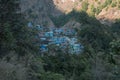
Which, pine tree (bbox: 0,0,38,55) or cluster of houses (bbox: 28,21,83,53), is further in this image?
cluster of houses (bbox: 28,21,83,53)

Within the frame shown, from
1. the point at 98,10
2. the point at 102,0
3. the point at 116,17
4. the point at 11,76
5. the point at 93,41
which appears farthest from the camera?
the point at 102,0

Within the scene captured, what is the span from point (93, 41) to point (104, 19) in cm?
2790

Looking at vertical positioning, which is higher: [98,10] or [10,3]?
[98,10]

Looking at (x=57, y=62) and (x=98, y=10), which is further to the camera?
(x=98, y=10)

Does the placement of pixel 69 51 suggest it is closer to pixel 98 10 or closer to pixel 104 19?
pixel 104 19

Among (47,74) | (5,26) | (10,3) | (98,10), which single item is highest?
(98,10)

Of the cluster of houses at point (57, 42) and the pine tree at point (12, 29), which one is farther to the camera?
the cluster of houses at point (57, 42)

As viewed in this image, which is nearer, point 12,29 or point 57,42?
point 12,29

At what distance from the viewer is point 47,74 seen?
14.3m

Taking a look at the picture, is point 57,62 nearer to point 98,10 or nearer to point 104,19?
point 104,19

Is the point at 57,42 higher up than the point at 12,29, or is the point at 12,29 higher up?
the point at 12,29

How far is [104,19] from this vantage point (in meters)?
56.0

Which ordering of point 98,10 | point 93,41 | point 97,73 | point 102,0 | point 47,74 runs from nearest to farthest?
point 97,73, point 47,74, point 93,41, point 98,10, point 102,0

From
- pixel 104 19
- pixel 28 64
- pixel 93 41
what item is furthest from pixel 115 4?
pixel 28 64
